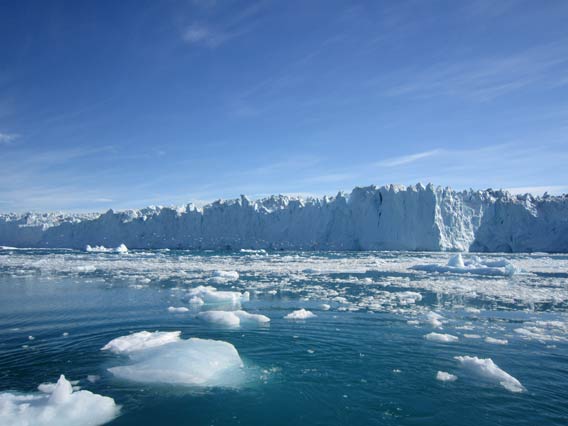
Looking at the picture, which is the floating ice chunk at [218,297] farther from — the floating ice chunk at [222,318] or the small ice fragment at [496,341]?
the small ice fragment at [496,341]

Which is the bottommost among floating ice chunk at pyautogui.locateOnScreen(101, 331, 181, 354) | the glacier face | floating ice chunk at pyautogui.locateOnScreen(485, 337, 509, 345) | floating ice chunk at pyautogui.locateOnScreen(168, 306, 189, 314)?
floating ice chunk at pyautogui.locateOnScreen(485, 337, 509, 345)

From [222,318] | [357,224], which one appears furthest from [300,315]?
[357,224]

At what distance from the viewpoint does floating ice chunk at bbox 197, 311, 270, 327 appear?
8.69 meters

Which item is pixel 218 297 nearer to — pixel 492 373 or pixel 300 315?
pixel 300 315

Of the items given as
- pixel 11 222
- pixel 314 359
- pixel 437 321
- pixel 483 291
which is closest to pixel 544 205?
pixel 483 291

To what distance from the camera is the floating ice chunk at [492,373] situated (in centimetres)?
522

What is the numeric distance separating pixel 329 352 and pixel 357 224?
36.6 m

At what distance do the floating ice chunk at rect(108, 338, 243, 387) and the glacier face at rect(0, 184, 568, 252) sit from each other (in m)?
36.0

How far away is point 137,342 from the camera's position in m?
6.90

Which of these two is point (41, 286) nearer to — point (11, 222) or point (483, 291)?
point (483, 291)

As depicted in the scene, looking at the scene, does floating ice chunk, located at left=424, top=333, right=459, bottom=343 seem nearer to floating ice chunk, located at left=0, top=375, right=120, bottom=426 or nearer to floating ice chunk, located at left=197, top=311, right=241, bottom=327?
floating ice chunk, located at left=197, top=311, right=241, bottom=327

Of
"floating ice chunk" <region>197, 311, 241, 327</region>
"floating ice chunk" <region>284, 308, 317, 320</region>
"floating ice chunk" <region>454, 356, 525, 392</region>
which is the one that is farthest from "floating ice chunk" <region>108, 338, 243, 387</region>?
"floating ice chunk" <region>454, 356, 525, 392</region>

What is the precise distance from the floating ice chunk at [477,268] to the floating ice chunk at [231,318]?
14.2 metres

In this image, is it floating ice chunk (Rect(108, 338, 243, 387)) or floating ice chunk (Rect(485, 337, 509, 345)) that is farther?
floating ice chunk (Rect(485, 337, 509, 345))
